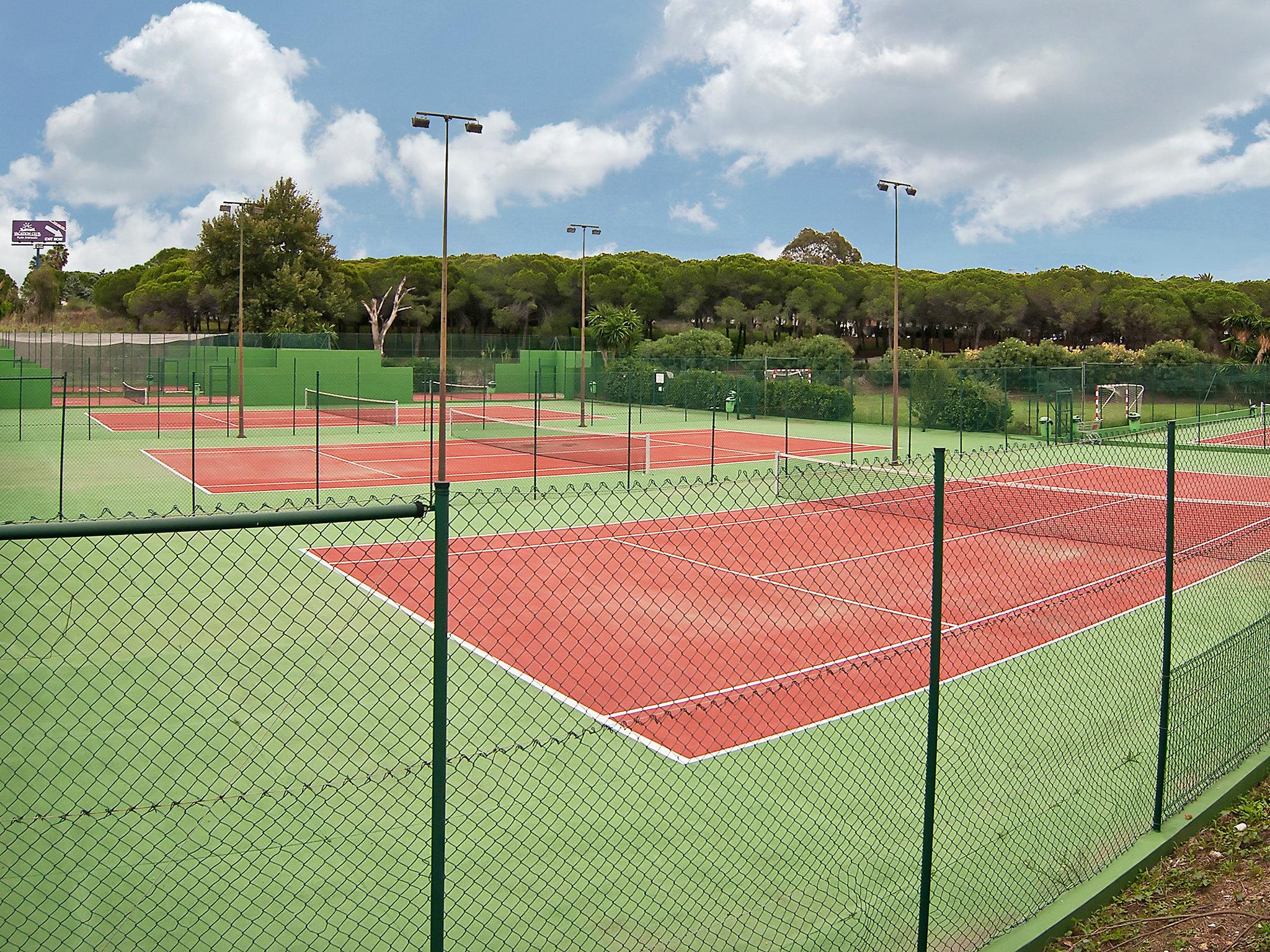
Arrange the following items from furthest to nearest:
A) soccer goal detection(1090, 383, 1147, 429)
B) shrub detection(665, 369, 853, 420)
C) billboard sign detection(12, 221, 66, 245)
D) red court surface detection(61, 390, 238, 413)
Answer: billboard sign detection(12, 221, 66, 245) → red court surface detection(61, 390, 238, 413) → shrub detection(665, 369, 853, 420) → soccer goal detection(1090, 383, 1147, 429)

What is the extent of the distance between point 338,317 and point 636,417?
132 ft

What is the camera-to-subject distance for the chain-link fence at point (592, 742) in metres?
5.09

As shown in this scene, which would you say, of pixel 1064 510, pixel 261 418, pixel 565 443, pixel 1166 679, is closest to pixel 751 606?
pixel 1166 679

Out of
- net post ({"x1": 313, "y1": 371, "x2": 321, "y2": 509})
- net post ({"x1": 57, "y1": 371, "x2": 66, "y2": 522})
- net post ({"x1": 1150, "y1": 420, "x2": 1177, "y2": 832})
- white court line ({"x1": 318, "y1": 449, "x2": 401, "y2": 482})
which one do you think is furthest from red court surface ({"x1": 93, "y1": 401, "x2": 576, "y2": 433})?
net post ({"x1": 1150, "y1": 420, "x2": 1177, "y2": 832})

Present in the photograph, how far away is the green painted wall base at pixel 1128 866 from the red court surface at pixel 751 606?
2.57m

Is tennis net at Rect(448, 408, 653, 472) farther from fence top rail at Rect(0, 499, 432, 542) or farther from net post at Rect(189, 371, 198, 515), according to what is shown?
fence top rail at Rect(0, 499, 432, 542)

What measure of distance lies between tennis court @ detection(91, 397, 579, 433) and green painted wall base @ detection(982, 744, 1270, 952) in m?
30.4

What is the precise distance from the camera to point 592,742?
25.0ft

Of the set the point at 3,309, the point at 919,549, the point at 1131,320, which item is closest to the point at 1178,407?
the point at 919,549

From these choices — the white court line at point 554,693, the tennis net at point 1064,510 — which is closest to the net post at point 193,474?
the white court line at point 554,693

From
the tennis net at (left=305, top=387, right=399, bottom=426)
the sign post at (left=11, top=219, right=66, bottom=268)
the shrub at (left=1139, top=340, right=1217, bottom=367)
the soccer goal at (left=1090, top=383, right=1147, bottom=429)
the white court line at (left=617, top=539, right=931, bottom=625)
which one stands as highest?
the sign post at (left=11, top=219, right=66, bottom=268)

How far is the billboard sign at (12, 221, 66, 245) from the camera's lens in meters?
99.8

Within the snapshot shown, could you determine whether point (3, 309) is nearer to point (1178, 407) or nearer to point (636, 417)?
point (636, 417)

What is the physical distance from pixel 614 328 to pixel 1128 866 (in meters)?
69.1
